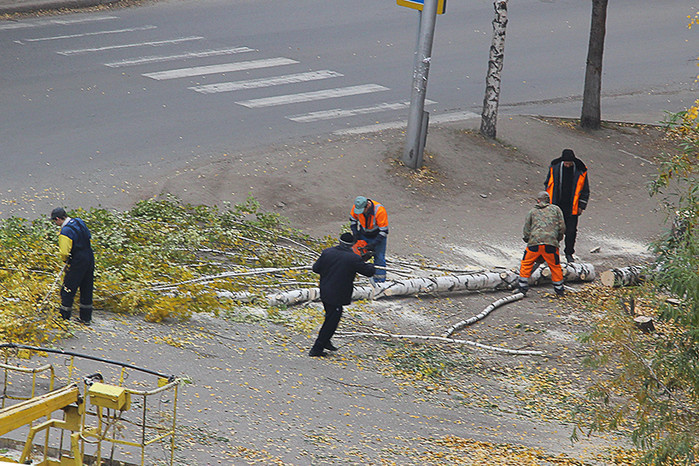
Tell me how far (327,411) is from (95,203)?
646cm

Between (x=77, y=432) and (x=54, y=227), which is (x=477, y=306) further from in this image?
(x=77, y=432)

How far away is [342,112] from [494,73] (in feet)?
10.3

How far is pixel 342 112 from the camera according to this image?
725 inches

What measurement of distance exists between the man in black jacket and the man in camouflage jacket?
337 centimetres

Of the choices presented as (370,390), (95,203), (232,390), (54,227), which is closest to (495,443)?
(370,390)

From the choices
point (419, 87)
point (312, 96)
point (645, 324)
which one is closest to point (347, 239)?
point (645, 324)

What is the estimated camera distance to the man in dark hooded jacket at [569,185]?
45.0ft

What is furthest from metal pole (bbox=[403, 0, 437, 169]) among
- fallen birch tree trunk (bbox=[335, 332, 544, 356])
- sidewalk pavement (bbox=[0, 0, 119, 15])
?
sidewalk pavement (bbox=[0, 0, 119, 15])

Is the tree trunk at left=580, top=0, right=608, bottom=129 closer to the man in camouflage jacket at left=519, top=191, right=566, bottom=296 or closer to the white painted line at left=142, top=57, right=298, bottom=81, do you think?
the white painted line at left=142, top=57, right=298, bottom=81

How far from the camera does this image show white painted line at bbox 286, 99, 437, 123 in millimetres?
17922

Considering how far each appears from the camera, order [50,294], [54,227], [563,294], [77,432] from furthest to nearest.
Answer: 1. [563,294]
2. [54,227]
3. [50,294]
4. [77,432]

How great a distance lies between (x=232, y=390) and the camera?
9000mm

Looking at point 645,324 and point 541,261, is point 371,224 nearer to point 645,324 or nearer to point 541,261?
point 541,261

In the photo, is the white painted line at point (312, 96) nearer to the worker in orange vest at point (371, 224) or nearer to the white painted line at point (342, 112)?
the white painted line at point (342, 112)
